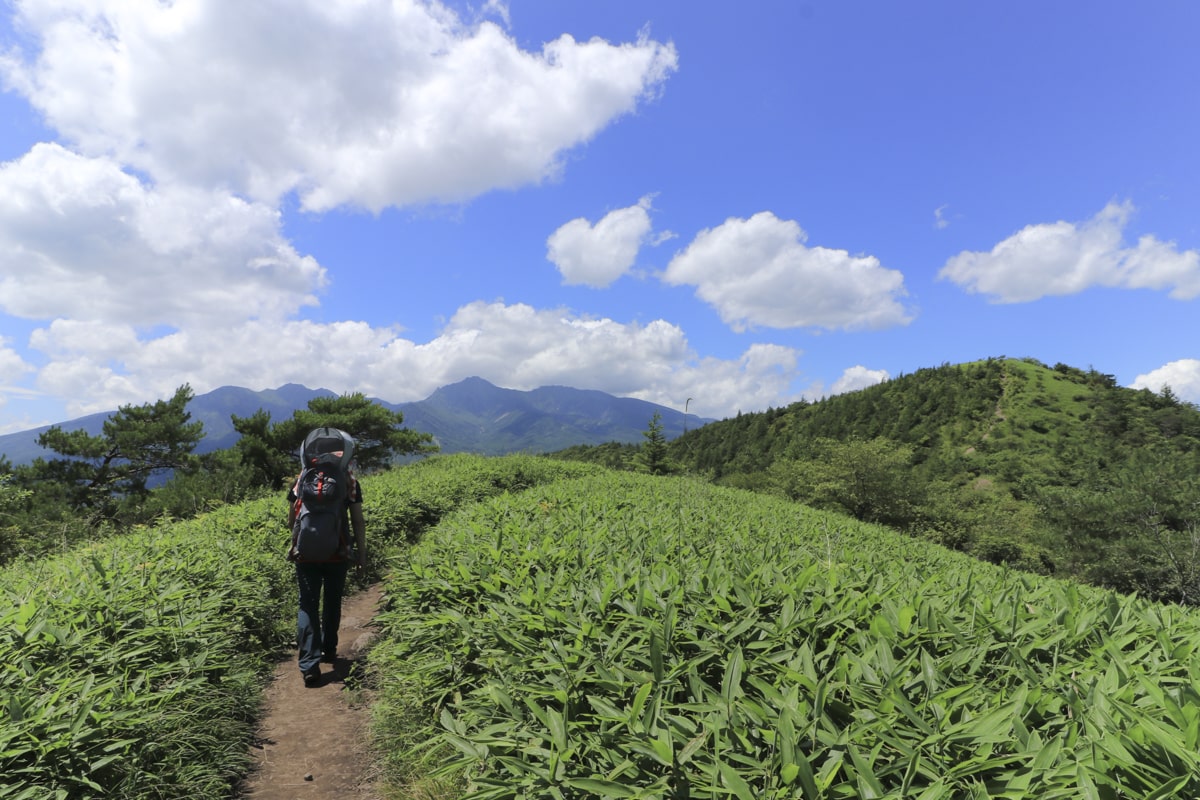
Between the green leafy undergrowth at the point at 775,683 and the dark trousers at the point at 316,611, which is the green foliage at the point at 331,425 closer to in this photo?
the dark trousers at the point at 316,611

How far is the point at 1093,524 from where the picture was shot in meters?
26.8

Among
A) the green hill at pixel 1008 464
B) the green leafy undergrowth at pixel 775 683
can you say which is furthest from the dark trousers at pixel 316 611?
the green hill at pixel 1008 464

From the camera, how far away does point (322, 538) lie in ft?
13.9

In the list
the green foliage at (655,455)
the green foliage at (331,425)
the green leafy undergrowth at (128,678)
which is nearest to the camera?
the green leafy undergrowth at (128,678)

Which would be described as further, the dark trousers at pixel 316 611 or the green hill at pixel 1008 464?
the green hill at pixel 1008 464

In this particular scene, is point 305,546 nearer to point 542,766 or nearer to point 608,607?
point 608,607

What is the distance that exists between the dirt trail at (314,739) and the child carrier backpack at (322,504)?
3.30 ft

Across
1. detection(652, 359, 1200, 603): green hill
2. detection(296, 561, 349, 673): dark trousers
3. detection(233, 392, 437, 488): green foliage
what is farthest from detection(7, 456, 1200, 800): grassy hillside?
detection(233, 392, 437, 488): green foliage

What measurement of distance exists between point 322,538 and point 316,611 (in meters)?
0.62

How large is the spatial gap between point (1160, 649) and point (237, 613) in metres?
5.81

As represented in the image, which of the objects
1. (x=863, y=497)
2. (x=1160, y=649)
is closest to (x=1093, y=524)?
(x=863, y=497)

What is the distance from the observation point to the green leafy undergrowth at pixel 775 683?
4.27 feet

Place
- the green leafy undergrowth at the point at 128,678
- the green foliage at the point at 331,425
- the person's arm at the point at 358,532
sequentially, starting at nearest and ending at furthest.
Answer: the green leafy undergrowth at the point at 128,678
the person's arm at the point at 358,532
the green foliage at the point at 331,425

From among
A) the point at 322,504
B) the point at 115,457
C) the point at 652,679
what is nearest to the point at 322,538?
the point at 322,504
